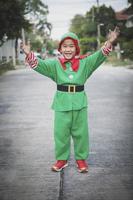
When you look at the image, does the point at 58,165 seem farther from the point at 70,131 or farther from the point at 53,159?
the point at 53,159

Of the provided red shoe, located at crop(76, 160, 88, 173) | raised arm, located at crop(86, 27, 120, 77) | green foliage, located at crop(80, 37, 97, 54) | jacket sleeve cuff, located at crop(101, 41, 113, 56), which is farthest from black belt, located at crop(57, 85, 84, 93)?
green foliage, located at crop(80, 37, 97, 54)

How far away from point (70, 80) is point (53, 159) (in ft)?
3.82

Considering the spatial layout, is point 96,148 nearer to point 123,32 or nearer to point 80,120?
Answer: point 80,120

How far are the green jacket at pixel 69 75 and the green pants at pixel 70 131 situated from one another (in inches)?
3.5

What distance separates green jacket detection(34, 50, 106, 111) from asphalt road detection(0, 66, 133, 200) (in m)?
0.73

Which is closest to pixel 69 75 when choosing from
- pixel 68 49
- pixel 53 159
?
pixel 68 49

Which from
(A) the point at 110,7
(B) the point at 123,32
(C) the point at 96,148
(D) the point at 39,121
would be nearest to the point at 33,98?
(D) the point at 39,121

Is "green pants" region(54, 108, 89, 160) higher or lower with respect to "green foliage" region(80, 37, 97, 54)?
higher

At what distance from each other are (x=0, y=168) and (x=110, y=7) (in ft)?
245

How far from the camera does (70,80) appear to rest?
195 inches

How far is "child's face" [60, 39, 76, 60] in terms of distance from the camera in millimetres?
5012

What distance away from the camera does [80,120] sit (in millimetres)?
5055

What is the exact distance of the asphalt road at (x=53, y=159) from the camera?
14.4ft

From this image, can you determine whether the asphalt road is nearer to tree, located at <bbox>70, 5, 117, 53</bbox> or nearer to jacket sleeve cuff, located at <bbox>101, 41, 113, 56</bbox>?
jacket sleeve cuff, located at <bbox>101, 41, 113, 56</bbox>
